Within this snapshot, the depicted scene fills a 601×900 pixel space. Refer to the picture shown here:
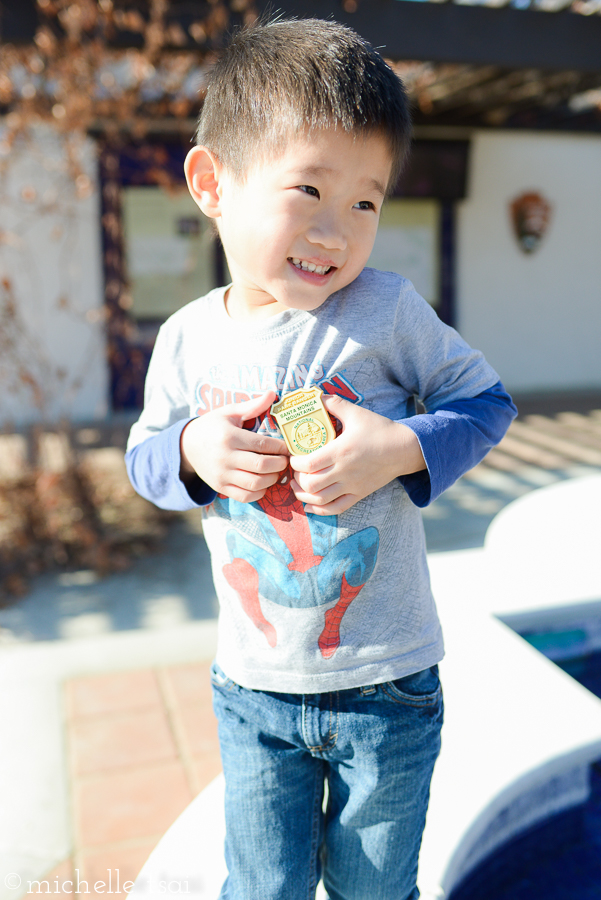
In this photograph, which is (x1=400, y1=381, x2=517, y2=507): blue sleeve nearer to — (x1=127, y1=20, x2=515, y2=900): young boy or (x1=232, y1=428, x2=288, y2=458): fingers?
(x1=127, y1=20, x2=515, y2=900): young boy

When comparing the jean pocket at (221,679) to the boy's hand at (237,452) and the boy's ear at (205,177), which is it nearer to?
the boy's hand at (237,452)

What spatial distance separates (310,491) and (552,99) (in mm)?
8091

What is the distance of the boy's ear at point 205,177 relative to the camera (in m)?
0.98

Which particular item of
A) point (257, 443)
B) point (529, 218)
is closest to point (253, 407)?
point (257, 443)

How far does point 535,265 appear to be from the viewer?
8.77m

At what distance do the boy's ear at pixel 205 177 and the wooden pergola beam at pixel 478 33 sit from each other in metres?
3.93

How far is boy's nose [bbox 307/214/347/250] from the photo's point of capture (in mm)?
884

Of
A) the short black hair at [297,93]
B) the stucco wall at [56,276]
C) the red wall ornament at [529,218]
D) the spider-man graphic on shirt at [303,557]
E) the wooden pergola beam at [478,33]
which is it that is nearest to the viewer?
the short black hair at [297,93]

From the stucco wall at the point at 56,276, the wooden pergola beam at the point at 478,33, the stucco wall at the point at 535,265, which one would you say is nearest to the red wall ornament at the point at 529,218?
the stucco wall at the point at 535,265

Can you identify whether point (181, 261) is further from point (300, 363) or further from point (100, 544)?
point (300, 363)

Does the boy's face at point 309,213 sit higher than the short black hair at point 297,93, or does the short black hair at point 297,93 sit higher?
the short black hair at point 297,93

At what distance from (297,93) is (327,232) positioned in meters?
0.16

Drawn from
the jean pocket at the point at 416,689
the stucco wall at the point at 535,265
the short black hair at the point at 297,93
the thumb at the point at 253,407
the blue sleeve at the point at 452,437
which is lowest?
the stucco wall at the point at 535,265

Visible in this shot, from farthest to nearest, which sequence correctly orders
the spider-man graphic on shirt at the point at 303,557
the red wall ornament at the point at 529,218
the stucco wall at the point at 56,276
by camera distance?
the red wall ornament at the point at 529,218 < the stucco wall at the point at 56,276 < the spider-man graphic on shirt at the point at 303,557
